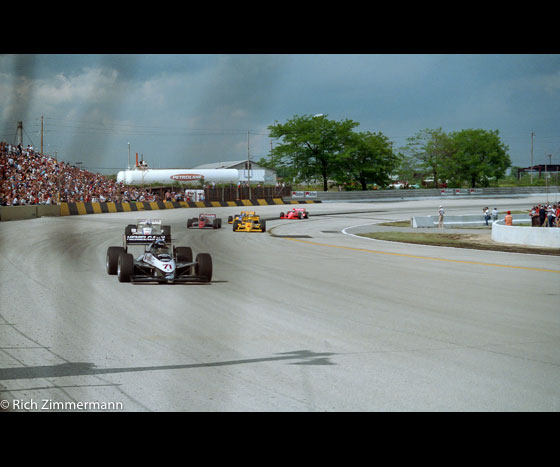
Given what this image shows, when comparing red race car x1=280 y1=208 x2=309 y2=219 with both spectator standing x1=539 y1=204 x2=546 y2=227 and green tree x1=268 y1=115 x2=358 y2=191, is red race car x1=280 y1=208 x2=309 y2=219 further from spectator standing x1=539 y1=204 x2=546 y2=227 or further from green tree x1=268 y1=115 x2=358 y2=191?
green tree x1=268 y1=115 x2=358 y2=191

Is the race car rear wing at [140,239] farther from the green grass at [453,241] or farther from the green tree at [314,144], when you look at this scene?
the green tree at [314,144]

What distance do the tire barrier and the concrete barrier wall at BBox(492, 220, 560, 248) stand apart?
Result: 80.1ft

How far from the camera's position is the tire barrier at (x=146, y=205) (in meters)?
44.7

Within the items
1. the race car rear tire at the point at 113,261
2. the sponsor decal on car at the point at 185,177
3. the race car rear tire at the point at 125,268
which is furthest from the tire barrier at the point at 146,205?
the race car rear tire at the point at 125,268

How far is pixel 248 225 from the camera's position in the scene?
106 ft

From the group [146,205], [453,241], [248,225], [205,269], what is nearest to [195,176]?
[146,205]

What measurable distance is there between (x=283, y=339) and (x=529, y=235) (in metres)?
20.1

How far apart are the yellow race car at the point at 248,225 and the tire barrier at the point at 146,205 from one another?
38.1ft

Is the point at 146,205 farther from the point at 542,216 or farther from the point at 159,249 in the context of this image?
the point at 159,249

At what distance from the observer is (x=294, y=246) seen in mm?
25016
